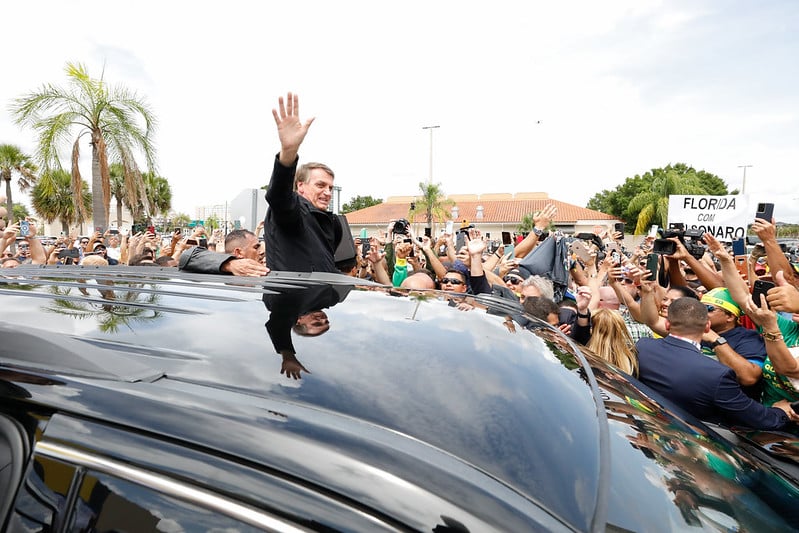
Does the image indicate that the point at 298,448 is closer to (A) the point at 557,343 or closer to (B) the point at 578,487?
(B) the point at 578,487

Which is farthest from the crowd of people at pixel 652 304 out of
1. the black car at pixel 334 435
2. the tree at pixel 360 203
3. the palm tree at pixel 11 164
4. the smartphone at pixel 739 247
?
the tree at pixel 360 203

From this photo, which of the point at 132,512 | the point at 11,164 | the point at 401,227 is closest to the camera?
the point at 132,512

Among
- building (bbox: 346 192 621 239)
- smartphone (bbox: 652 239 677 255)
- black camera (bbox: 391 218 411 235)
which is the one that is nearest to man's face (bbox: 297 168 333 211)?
smartphone (bbox: 652 239 677 255)

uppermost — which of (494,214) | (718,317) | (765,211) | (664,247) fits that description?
(494,214)

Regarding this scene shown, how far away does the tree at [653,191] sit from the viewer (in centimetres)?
4072

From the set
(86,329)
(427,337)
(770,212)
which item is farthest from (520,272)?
(86,329)

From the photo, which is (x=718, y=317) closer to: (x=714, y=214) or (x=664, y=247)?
(x=664, y=247)

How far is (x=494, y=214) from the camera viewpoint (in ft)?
207

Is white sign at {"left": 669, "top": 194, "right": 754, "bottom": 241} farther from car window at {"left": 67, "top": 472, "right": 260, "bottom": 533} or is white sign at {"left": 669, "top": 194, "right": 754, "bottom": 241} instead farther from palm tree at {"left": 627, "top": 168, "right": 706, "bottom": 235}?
palm tree at {"left": 627, "top": 168, "right": 706, "bottom": 235}

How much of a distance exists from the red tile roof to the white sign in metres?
48.3

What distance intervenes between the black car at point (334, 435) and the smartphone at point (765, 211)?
4009 mm

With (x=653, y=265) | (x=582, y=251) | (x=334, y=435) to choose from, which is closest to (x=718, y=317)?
(x=653, y=265)

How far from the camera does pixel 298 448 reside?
2.41ft

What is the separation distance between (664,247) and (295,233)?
3816 mm
